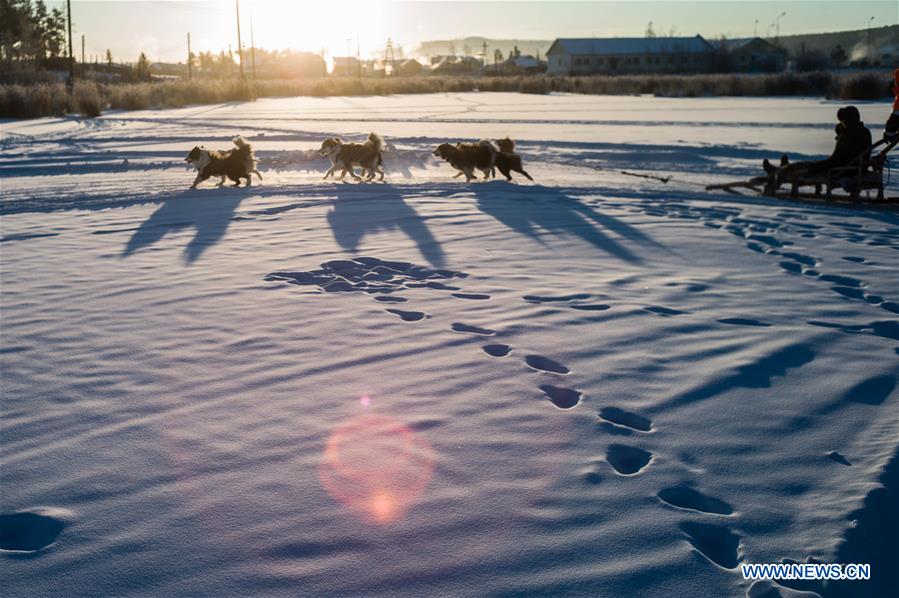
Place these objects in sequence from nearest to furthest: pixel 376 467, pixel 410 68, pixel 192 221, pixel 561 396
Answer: pixel 376 467
pixel 561 396
pixel 192 221
pixel 410 68

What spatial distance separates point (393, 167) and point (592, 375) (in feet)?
39.7

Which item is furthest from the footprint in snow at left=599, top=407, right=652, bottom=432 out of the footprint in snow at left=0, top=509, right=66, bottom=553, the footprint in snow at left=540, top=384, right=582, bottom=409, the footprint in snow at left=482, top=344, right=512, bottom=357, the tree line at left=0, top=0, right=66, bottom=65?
the tree line at left=0, top=0, right=66, bottom=65

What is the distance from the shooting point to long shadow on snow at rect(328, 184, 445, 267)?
24.7ft

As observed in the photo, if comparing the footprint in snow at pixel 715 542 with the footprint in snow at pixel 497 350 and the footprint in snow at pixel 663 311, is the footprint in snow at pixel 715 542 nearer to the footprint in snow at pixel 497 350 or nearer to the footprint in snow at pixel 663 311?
the footprint in snow at pixel 497 350

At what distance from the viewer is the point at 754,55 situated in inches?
3775

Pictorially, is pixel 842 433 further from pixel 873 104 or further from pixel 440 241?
pixel 873 104

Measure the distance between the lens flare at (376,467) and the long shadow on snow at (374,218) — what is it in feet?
11.3

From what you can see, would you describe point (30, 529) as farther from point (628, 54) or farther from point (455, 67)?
point (455, 67)

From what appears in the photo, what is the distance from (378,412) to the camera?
3.53 m

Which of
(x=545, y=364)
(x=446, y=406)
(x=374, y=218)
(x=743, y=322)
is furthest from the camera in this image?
(x=374, y=218)

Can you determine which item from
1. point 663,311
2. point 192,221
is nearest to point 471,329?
point 663,311

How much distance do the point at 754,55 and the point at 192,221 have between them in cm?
10271

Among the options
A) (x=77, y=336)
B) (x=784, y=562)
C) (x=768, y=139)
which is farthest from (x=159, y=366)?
(x=768, y=139)

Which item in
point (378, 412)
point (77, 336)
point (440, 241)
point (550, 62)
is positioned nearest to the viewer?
point (378, 412)
